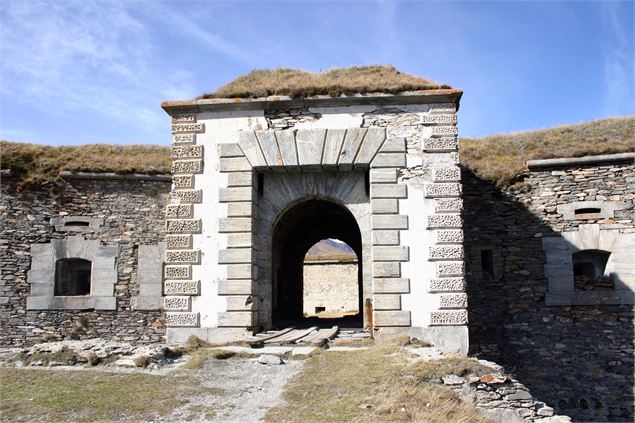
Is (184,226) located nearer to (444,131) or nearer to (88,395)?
(88,395)

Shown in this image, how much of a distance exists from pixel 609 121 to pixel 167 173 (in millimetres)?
11826

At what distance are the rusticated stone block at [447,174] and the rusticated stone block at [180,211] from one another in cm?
472

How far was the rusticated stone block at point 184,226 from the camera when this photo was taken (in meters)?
10.7

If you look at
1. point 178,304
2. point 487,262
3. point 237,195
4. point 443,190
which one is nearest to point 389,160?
point 443,190

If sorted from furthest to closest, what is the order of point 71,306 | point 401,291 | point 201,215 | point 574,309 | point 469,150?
point 469,150 → point 71,306 → point 574,309 → point 201,215 → point 401,291

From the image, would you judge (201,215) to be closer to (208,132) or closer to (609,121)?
Answer: (208,132)

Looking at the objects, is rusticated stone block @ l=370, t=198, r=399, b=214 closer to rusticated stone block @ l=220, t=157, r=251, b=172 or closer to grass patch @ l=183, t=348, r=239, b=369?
rusticated stone block @ l=220, t=157, r=251, b=172

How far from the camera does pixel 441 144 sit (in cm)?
1049

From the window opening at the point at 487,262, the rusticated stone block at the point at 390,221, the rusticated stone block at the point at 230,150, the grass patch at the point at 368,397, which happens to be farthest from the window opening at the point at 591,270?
the rusticated stone block at the point at 230,150

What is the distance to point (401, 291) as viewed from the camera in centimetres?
1009

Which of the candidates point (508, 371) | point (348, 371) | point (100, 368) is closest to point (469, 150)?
point (508, 371)

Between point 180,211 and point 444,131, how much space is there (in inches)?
208

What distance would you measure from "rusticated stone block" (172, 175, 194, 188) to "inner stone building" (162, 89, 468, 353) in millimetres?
33

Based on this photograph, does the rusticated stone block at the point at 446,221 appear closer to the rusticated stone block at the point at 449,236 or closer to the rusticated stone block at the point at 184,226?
the rusticated stone block at the point at 449,236
